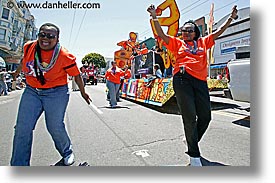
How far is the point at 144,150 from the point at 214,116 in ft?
7.34

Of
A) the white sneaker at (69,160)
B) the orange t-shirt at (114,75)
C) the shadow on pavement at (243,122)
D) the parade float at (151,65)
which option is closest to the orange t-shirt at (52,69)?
the white sneaker at (69,160)

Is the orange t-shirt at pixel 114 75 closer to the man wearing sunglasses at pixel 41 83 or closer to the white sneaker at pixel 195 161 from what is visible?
the man wearing sunglasses at pixel 41 83

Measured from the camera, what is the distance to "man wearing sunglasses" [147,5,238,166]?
2152mm

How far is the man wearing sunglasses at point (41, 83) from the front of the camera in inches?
79.4

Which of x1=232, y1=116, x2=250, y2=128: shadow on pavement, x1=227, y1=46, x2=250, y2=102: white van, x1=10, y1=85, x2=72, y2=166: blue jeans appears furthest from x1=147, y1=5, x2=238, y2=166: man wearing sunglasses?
x1=232, y1=116, x2=250, y2=128: shadow on pavement

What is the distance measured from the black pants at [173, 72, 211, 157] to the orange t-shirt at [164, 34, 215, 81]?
6cm

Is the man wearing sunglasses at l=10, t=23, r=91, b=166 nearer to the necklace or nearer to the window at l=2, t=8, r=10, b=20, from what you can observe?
the necklace

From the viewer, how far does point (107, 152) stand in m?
2.54

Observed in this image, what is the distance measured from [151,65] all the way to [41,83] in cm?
435

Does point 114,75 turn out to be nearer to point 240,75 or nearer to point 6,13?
point 6,13

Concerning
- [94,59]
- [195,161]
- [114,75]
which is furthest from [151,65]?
[195,161]

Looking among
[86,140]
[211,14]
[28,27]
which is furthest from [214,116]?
[28,27]
